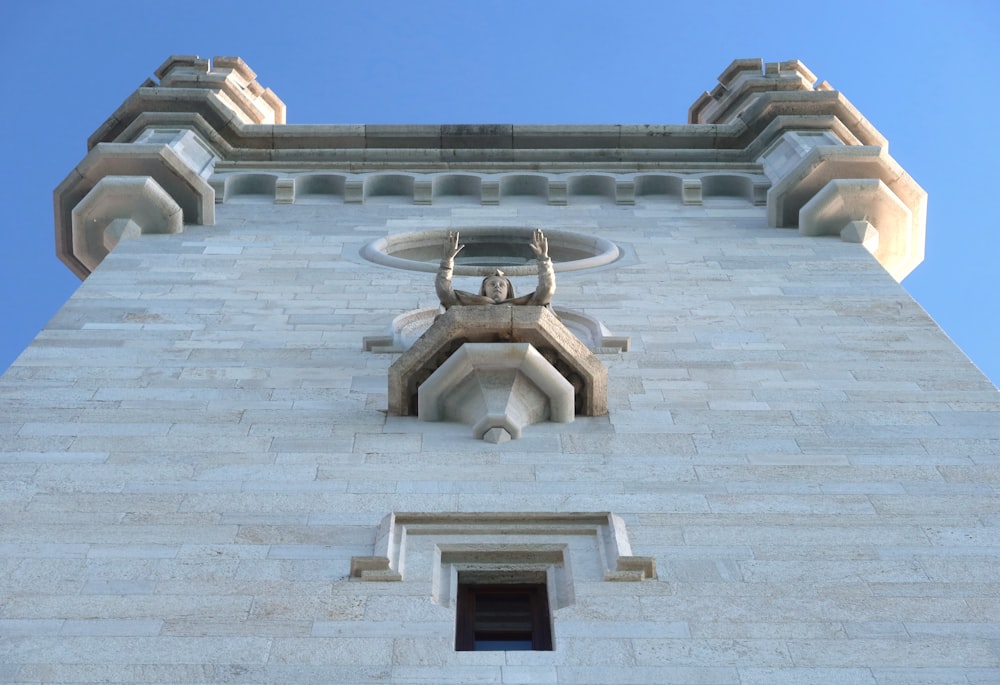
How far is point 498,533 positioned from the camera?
11.0m

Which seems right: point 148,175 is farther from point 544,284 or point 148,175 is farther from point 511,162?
point 544,284

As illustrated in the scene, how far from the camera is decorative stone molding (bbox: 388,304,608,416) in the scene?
43.1ft

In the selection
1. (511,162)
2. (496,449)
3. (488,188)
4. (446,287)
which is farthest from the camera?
(511,162)

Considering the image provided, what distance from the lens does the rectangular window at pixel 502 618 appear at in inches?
404

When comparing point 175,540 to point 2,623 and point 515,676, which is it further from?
point 515,676

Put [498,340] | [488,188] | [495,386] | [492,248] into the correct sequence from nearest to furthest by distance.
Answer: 1. [495,386]
2. [498,340]
3. [492,248]
4. [488,188]

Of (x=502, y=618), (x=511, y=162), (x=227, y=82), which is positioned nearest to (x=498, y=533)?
(x=502, y=618)

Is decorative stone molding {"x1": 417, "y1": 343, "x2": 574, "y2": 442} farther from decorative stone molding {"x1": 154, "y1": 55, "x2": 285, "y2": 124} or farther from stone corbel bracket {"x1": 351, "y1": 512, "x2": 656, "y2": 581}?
decorative stone molding {"x1": 154, "y1": 55, "x2": 285, "y2": 124}

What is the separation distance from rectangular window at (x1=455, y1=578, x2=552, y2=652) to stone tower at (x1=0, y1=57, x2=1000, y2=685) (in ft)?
0.08

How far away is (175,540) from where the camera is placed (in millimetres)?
10828

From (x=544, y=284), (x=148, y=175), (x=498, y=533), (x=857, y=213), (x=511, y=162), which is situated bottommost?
(x=498, y=533)

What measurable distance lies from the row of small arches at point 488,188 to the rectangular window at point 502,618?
→ 11.0m

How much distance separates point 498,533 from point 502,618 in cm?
72

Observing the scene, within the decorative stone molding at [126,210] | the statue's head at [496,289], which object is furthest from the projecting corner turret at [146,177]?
the statue's head at [496,289]
